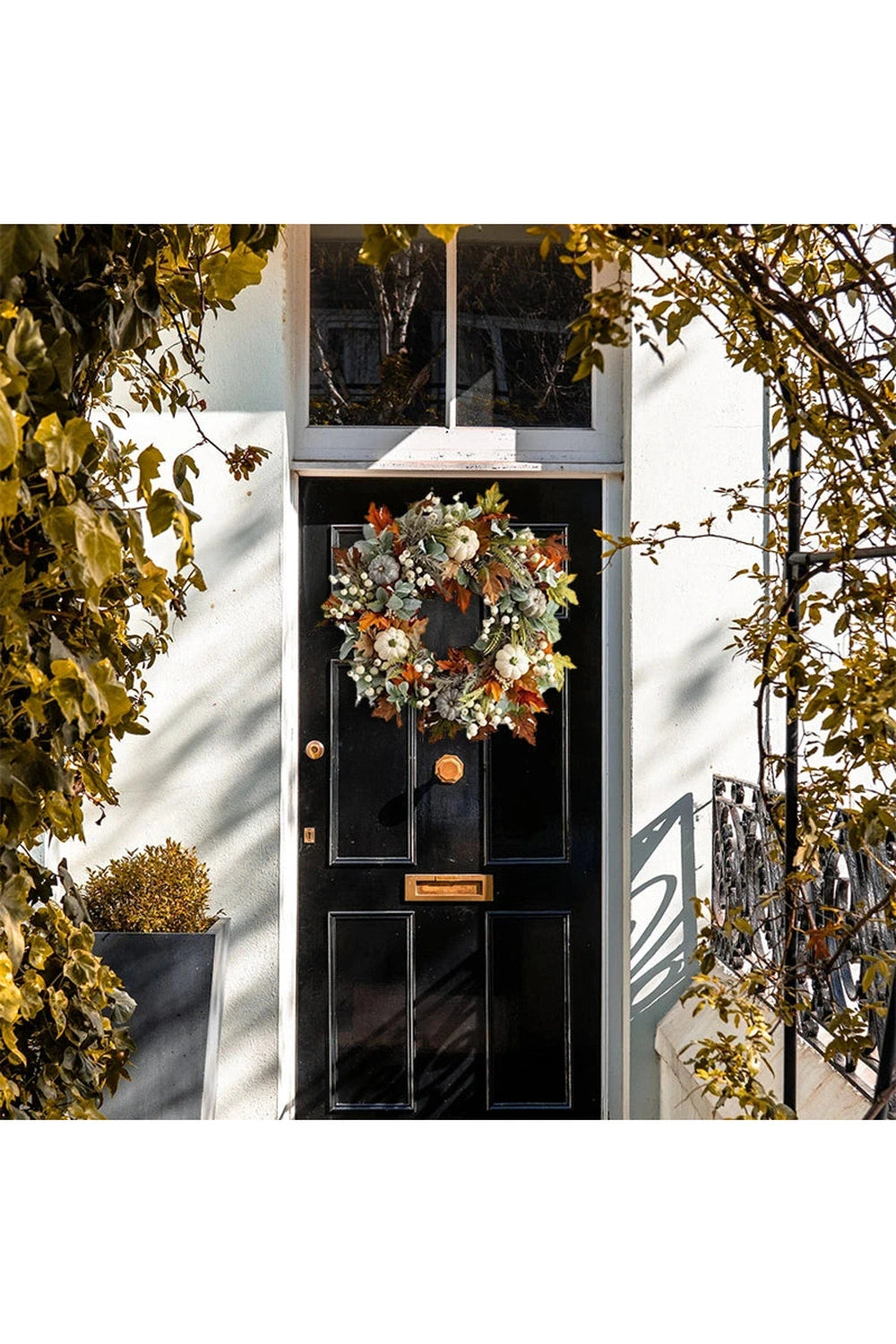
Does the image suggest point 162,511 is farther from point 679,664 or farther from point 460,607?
point 679,664

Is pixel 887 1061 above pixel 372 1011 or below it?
above

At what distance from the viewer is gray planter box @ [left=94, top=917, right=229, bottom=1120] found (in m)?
2.43

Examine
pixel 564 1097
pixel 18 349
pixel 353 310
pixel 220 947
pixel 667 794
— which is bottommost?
pixel 564 1097

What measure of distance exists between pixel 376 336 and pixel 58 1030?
6.76ft

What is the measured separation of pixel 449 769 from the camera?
2.78 m

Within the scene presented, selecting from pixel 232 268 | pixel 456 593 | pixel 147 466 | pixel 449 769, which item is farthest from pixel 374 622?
pixel 147 466

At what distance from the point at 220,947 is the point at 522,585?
1.22 m

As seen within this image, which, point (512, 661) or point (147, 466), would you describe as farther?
point (512, 661)

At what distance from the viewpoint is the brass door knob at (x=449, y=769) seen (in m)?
2.78

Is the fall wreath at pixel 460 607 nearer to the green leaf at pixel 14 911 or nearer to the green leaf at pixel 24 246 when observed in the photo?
the green leaf at pixel 14 911

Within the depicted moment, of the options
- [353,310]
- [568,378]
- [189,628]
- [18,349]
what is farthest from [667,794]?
[18,349]
